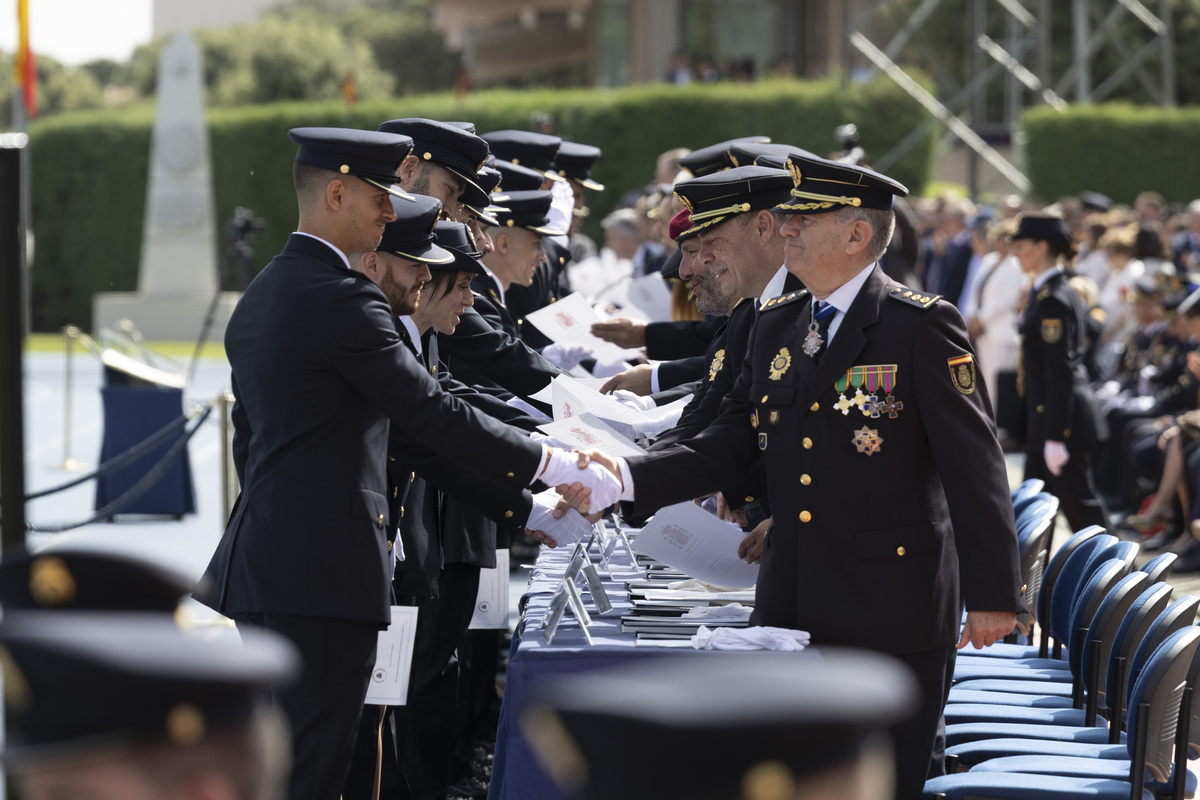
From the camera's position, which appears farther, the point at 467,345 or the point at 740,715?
the point at 467,345

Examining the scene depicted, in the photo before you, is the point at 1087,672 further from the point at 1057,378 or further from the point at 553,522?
the point at 1057,378

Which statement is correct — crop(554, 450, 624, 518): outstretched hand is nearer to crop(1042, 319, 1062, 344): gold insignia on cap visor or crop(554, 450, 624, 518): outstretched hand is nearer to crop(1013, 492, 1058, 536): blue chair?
crop(1013, 492, 1058, 536): blue chair

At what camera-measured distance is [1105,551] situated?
448 cm

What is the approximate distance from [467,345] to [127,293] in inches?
881

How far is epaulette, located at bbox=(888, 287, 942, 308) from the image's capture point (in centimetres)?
327

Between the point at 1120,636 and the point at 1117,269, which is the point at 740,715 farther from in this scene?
the point at 1117,269

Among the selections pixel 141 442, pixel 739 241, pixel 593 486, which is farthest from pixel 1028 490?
pixel 141 442

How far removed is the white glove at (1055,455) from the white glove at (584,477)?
16.1 feet

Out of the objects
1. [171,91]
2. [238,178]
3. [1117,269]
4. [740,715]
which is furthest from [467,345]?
[238,178]

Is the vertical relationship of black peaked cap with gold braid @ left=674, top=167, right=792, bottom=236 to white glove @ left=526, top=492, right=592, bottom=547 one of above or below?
above

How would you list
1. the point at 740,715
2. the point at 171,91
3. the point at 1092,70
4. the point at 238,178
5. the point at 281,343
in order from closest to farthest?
Result: the point at 740,715
the point at 281,343
the point at 171,91
the point at 238,178
the point at 1092,70

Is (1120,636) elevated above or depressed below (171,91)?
below

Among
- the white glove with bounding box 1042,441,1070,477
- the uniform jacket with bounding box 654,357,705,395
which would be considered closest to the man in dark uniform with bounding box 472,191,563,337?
the uniform jacket with bounding box 654,357,705,395

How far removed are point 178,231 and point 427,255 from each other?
799 inches
